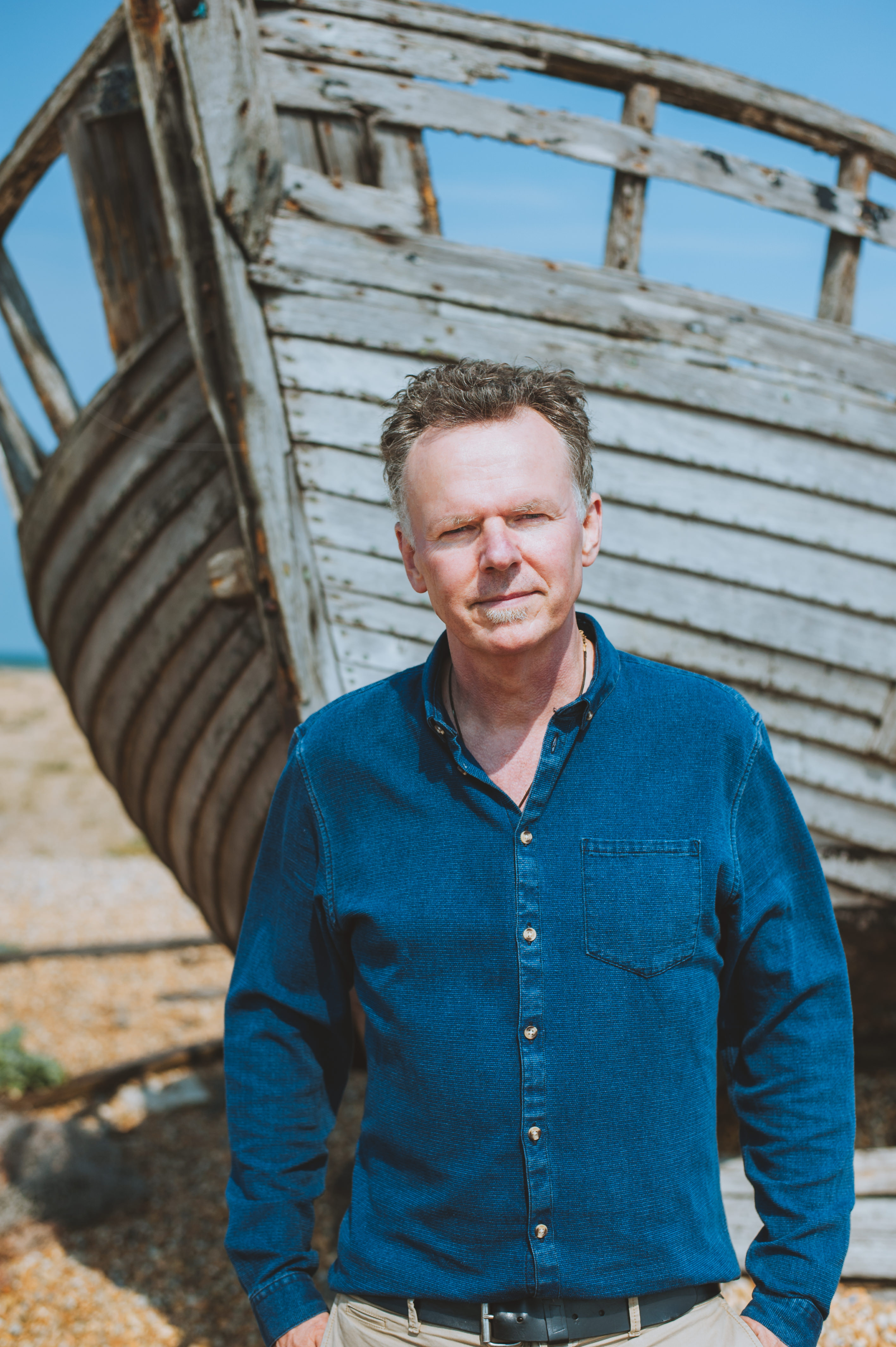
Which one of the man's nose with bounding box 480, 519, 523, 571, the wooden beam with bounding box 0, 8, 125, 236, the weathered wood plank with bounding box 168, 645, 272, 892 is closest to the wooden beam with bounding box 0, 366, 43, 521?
the wooden beam with bounding box 0, 8, 125, 236

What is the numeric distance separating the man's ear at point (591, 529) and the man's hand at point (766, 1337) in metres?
1.15

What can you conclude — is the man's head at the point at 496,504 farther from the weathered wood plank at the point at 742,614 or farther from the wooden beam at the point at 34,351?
the wooden beam at the point at 34,351

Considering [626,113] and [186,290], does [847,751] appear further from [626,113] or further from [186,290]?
[186,290]

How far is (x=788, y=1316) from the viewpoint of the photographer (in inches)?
55.2

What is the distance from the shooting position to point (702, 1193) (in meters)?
1.41

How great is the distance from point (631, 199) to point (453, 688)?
6.33 ft

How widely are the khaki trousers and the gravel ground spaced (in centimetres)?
170

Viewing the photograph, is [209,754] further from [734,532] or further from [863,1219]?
[863,1219]

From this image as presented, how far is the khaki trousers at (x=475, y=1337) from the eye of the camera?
1347 mm

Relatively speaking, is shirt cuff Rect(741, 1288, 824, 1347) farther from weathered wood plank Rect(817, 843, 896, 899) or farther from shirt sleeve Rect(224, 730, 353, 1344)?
weathered wood plank Rect(817, 843, 896, 899)

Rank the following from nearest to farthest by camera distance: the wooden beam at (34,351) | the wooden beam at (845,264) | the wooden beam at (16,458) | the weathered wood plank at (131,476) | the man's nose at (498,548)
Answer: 1. the man's nose at (498,548)
2. the wooden beam at (845,264)
3. the weathered wood plank at (131,476)
4. the wooden beam at (34,351)
5. the wooden beam at (16,458)

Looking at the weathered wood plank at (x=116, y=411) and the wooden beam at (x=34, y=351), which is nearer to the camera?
the weathered wood plank at (x=116, y=411)

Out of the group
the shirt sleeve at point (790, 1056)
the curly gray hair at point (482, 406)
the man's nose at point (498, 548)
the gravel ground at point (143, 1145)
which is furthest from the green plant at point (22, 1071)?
the man's nose at point (498, 548)

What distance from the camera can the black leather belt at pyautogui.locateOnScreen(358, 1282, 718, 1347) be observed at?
1.32 metres
